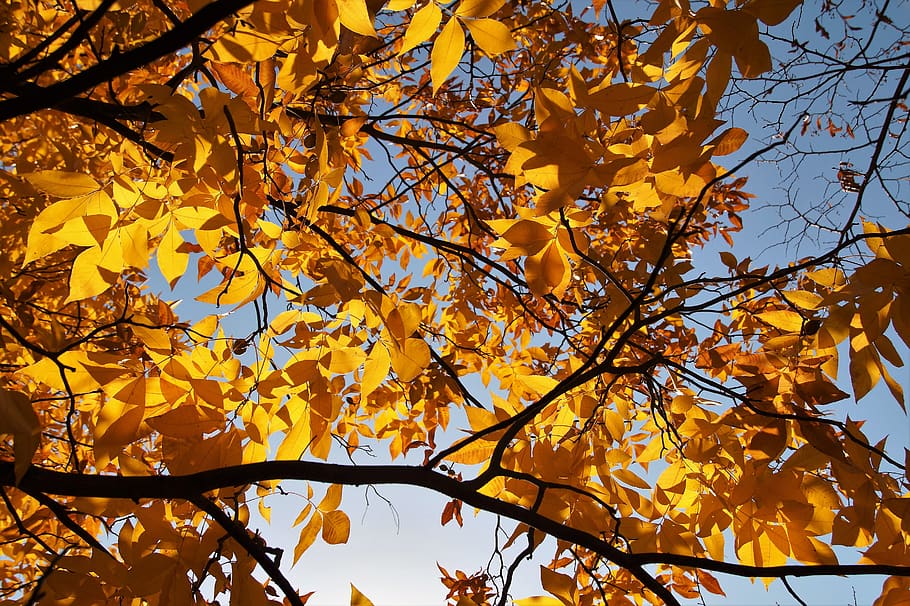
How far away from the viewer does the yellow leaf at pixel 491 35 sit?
1132mm

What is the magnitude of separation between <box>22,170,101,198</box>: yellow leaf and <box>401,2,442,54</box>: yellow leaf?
2.53 ft

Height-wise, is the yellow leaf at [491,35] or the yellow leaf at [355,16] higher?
the yellow leaf at [355,16]

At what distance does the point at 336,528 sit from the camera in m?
1.30

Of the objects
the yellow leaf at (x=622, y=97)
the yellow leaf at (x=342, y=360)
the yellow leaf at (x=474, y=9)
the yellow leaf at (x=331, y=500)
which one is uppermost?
the yellow leaf at (x=474, y=9)

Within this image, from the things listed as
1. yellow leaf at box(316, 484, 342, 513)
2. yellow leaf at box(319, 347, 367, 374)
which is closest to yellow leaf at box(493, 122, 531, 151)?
yellow leaf at box(319, 347, 367, 374)

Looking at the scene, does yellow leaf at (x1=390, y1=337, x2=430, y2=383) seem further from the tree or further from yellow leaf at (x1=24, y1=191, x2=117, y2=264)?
yellow leaf at (x1=24, y1=191, x2=117, y2=264)

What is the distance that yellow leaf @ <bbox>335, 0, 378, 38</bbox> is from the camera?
1101 millimetres

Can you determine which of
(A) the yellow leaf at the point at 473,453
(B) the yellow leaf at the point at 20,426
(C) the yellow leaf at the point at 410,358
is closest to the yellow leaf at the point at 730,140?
(C) the yellow leaf at the point at 410,358

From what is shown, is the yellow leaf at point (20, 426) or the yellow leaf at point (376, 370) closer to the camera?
the yellow leaf at point (20, 426)

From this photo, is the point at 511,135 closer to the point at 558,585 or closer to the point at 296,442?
the point at 296,442

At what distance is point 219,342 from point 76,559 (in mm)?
523

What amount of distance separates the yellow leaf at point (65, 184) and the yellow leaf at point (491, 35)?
2.95 ft

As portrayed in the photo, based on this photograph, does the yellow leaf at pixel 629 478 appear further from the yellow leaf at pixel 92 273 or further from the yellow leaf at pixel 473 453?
the yellow leaf at pixel 92 273

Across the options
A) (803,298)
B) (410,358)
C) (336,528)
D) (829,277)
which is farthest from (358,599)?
(829,277)
